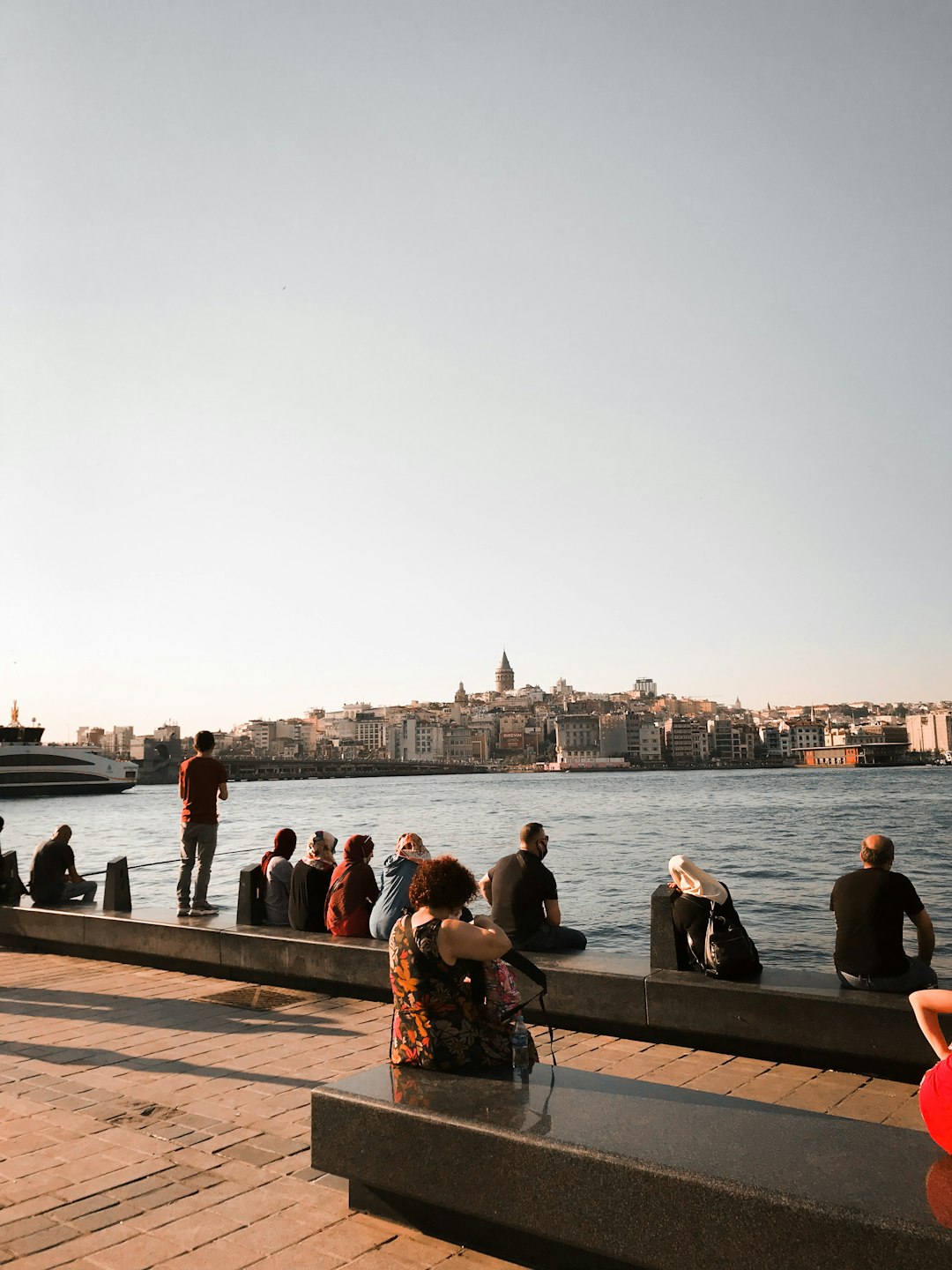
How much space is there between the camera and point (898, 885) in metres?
5.41

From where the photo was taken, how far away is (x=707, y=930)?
587cm

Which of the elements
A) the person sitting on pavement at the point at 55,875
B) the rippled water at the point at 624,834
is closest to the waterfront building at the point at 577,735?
the rippled water at the point at 624,834

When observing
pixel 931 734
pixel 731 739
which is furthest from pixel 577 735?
pixel 931 734

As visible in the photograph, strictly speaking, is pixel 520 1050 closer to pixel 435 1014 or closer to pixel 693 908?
pixel 435 1014

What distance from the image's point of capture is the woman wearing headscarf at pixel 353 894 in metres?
7.52

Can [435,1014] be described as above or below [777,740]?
below

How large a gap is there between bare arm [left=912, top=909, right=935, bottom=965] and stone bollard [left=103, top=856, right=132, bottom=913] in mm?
6411

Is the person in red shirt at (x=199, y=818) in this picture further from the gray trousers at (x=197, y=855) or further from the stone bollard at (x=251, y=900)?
the stone bollard at (x=251, y=900)

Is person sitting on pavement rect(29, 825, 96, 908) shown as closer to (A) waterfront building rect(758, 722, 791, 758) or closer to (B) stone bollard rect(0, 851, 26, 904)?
(B) stone bollard rect(0, 851, 26, 904)

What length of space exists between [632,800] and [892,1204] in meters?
70.4

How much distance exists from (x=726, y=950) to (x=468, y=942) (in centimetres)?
259

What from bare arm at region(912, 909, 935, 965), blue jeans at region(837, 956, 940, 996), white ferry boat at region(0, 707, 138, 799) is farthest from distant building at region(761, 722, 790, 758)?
blue jeans at region(837, 956, 940, 996)

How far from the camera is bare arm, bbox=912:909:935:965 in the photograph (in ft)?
17.9

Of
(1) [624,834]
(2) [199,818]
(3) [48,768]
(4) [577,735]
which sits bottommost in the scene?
(1) [624,834]
